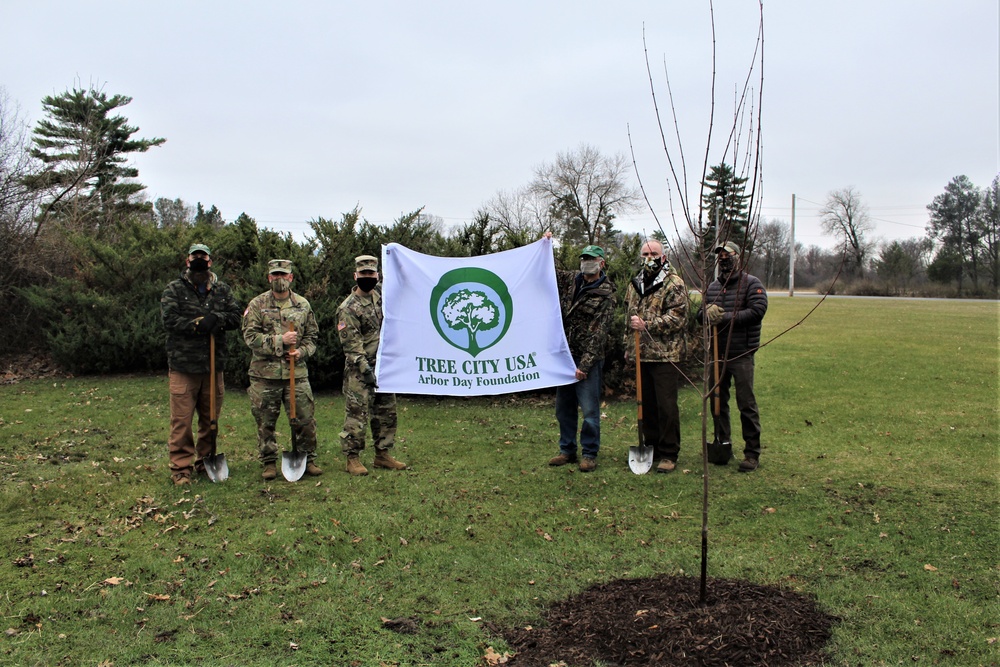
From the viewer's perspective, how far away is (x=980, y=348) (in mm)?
16828

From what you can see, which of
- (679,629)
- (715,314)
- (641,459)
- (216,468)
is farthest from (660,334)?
(216,468)

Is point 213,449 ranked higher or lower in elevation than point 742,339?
lower

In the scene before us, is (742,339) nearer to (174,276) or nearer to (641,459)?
(641,459)

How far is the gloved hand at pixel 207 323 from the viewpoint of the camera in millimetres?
7211

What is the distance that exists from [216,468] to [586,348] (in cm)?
407

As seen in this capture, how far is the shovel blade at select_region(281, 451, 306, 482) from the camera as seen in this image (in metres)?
7.34

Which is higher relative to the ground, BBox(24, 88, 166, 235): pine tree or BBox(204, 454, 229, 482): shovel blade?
BBox(24, 88, 166, 235): pine tree

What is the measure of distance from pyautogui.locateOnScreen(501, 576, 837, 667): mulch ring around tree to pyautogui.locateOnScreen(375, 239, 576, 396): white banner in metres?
3.44

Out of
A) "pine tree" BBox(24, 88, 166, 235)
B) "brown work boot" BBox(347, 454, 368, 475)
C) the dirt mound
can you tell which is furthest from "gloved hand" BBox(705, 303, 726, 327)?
"pine tree" BBox(24, 88, 166, 235)

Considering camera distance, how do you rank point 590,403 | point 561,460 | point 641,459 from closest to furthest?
point 641,459
point 590,403
point 561,460

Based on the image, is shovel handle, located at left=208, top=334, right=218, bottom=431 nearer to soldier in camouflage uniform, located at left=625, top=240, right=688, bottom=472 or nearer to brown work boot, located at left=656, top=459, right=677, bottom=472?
soldier in camouflage uniform, located at left=625, top=240, right=688, bottom=472

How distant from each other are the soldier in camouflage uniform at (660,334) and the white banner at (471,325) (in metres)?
0.87

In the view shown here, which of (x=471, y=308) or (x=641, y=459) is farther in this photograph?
(x=471, y=308)

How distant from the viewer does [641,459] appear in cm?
761
